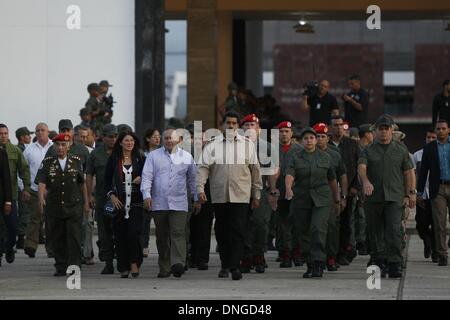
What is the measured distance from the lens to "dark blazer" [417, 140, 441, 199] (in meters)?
21.1

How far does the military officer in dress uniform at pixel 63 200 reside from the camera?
64.0ft

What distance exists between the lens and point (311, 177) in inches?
766

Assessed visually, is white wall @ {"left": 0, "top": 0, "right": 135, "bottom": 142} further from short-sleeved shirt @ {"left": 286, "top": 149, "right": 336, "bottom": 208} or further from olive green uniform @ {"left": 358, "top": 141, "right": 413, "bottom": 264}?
olive green uniform @ {"left": 358, "top": 141, "right": 413, "bottom": 264}

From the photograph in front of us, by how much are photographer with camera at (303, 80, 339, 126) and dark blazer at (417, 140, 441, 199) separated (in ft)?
25.7

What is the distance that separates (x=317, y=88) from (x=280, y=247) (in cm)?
882

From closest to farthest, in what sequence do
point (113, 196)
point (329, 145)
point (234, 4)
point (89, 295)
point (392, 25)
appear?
point (89, 295), point (113, 196), point (329, 145), point (234, 4), point (392, 25)

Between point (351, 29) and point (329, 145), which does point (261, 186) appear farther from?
point (351, 29)

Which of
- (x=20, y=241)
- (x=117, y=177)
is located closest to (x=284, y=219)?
(x=117, y=177)

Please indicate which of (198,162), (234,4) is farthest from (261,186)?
(234,4)

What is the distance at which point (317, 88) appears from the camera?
29422mm

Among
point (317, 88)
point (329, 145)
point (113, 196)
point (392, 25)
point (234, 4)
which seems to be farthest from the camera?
point (392, 25)

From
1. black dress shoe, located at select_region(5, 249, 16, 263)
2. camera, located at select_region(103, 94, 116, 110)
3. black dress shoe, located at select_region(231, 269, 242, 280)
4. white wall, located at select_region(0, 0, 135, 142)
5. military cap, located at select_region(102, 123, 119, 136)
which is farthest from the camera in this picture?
white wall, located at select_region(0, 0, 135, 142)

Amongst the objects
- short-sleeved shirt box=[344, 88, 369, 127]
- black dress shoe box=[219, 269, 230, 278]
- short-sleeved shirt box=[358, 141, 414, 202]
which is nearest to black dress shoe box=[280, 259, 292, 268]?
black dress shoe box=[219, 269, 230, 278]

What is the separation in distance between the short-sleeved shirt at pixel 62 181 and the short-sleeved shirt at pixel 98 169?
0.61 metres
